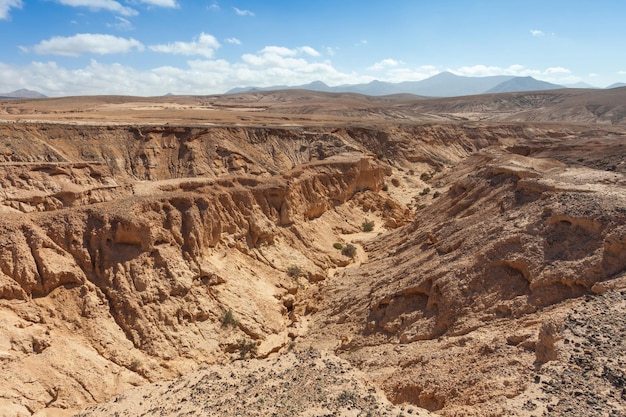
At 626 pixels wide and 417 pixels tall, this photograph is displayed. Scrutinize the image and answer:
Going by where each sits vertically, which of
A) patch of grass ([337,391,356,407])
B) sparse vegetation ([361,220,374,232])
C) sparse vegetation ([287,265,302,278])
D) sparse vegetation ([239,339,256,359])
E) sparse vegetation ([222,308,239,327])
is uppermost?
patch of grass ([337,391,356,407])

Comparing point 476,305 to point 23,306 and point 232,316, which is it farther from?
point 23,306

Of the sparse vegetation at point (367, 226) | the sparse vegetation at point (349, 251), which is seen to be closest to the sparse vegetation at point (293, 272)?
the sparse vegetation at point (349, 251)

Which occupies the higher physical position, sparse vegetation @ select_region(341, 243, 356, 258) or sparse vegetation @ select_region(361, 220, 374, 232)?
sparse vegetation @ select_region(361, 220, 374, 232)

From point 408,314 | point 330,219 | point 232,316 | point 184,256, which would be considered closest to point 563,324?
point 408,314

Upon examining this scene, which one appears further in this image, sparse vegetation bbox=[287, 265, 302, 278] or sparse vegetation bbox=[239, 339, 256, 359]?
sparse vegetation bbox=[287, 265, 302, 278]

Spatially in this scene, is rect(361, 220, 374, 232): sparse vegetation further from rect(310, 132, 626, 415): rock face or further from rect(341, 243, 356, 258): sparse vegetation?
rect(310, 132, 626, 415): rock face

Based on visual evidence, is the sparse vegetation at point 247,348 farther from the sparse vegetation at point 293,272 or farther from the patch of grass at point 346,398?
the patch of grass at point 346,398

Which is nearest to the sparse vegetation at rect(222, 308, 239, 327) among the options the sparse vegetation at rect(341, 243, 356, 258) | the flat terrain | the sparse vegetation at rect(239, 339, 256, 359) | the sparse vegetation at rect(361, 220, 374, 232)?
the flat terrain
